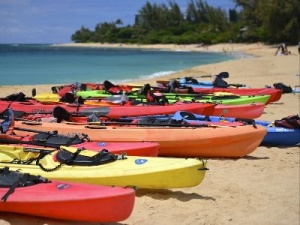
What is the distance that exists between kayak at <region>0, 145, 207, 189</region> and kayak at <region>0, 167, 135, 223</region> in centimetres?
46

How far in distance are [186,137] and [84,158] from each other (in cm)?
196

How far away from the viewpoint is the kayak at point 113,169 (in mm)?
4246

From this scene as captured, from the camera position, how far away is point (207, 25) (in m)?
77.8

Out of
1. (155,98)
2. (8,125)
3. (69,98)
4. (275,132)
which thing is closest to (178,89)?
(155,98)

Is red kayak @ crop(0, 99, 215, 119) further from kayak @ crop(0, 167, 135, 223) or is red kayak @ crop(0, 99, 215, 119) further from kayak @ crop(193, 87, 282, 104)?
kayak @ crop(0, 167, 135, 223)

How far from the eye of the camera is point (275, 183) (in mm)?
5320

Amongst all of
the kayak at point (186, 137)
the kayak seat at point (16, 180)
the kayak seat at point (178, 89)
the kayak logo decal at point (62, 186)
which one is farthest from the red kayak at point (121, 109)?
the kayak logo decal at point (62, 186)

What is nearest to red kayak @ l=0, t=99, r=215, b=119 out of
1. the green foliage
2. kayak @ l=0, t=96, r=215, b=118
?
kayak @ l=0, t=96, r=215, b=118

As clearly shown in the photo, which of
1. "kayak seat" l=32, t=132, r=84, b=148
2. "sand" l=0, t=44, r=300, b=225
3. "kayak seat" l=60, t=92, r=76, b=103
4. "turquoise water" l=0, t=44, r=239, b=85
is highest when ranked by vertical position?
"kayak seat" l=32, t=132, r=84, b=148

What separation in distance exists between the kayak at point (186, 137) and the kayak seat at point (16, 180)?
1.96 metres

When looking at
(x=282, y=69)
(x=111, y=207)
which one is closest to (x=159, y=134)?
(x=111, y=207)

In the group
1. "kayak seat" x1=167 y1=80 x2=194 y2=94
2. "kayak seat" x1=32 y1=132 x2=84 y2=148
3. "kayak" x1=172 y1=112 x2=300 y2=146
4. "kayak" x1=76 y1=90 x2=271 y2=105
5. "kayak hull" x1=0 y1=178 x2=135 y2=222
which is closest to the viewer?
"kayak hull" x1=0 y1=178 x2=135 y2=222

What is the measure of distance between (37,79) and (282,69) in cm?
1182

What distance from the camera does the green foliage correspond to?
152ft
